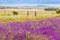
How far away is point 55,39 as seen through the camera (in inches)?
250

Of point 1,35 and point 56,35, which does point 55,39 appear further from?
point 1,35

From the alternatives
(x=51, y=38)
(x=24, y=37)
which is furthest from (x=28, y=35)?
(x=51, y=38)

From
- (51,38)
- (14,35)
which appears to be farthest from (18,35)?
(51,38)

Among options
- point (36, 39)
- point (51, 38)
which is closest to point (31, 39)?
point (36, 39)

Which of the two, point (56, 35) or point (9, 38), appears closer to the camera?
point (9, 38)

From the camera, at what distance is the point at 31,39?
623 centimetres

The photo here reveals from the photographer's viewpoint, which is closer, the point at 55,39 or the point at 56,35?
the point at 55,39

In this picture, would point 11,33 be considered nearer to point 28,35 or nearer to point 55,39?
point 28,35

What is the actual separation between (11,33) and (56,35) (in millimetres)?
1125

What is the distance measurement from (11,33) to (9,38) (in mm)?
373

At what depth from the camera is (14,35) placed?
642 cm

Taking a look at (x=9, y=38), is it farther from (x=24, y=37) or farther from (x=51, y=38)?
(x=51, y=38)

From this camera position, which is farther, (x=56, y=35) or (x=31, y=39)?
(x=56, y=35)

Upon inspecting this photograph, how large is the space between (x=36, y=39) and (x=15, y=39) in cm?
48
